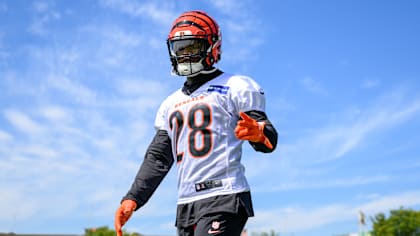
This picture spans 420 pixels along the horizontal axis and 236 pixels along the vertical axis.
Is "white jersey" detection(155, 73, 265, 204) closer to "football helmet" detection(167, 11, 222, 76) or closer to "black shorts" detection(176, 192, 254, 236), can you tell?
"black shorts" detection(176, 192, 254, 236)

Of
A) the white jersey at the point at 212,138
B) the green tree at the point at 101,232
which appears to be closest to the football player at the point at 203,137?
the white jersey at the point at 212,138

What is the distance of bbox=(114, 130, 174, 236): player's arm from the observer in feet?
20.1

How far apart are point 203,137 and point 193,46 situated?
1044mm

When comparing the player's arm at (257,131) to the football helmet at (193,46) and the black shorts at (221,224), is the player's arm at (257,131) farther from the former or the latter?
the football helmet at (193,46)

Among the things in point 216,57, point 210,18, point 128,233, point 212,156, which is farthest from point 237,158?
point 128,233

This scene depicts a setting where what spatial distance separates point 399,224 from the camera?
221 feet

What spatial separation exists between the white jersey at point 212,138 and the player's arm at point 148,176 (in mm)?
304

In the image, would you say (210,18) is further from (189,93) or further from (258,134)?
(258,134)

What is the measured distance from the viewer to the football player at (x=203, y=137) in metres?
5.46

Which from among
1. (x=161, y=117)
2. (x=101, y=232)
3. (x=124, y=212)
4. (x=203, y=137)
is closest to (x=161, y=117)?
(x=161, y=117)

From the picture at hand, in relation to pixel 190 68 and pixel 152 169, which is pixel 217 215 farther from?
pixel 190 68

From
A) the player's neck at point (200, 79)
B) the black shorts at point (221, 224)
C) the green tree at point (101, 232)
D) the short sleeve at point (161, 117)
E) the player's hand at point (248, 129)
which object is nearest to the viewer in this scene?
the player's hand at point (248, 129)

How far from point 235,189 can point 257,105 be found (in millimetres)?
829

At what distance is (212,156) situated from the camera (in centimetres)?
568
